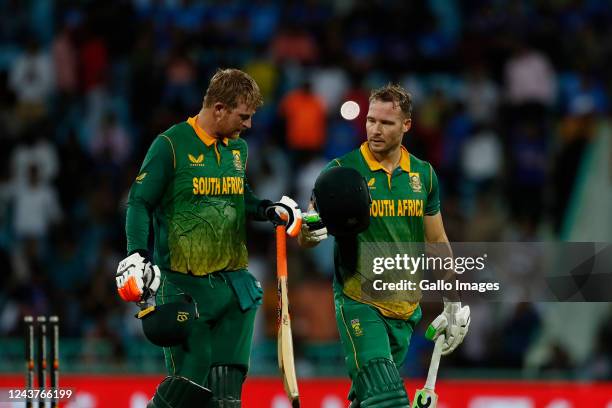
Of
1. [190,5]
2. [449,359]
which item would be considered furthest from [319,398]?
[190,5]

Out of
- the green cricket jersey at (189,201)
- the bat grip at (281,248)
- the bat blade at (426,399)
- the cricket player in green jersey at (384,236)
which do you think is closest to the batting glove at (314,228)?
the cricket player in green jersey at (384,236)

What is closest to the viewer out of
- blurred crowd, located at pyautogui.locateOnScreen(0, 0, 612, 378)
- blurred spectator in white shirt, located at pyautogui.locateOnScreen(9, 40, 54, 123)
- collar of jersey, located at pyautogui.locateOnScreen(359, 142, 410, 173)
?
collar of jersey, located at pyautogui.locateOnScreen(359, 142, 410, 173)

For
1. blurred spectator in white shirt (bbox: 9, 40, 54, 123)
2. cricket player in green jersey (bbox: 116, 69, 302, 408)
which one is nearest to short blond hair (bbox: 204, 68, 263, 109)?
cricket player in green jersey (bbox: 116, 69, 302, 408)

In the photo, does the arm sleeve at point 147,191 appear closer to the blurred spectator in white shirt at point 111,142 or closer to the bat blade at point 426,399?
the bat blade at point 426,399

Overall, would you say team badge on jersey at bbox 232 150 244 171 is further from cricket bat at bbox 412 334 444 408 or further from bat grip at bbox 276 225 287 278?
cricket bat at bbox 412 334 444 408

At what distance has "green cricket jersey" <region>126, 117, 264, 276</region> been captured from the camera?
8.66 meters

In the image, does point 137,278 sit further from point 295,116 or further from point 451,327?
point 295,116

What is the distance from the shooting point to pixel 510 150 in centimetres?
1625

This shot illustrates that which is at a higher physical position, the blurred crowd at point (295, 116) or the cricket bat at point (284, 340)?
the blurred crowd at point (295, 116)

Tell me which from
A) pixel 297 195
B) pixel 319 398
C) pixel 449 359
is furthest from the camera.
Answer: pixel 297 195

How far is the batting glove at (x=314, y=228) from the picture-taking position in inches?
355

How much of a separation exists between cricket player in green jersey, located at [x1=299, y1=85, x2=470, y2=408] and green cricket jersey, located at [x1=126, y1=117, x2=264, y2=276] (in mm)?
570

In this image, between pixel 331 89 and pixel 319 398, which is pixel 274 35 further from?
pixel 319 398

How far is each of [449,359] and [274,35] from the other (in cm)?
504
